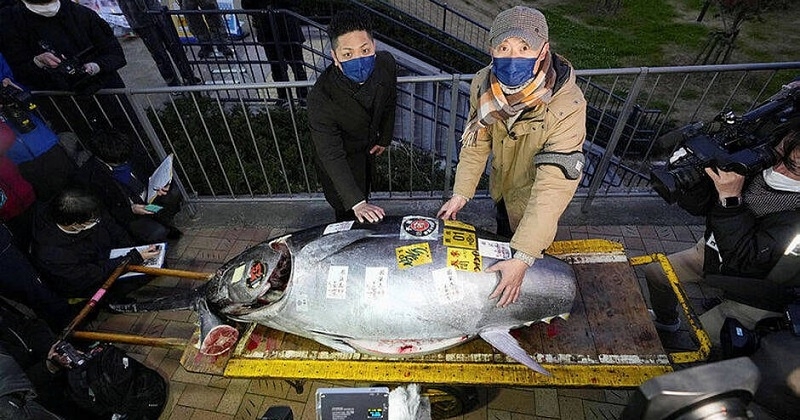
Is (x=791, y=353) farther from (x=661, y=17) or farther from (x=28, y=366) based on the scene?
(x=661, y=17)

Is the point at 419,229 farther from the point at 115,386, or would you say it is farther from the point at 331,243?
the point at 115,386

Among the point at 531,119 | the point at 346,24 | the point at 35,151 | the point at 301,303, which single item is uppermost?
the point at 346,24

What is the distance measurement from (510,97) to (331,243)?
1252mm

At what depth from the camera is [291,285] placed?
91.7 inches

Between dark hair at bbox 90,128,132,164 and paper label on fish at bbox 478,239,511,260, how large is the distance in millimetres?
2874

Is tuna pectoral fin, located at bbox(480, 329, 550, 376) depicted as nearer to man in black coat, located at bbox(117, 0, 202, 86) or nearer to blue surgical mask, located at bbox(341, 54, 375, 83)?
blue surgical mask, located at bbox(341, 54, 375, 83)

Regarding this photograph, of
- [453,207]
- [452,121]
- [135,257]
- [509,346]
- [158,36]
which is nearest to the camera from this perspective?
[509,346]

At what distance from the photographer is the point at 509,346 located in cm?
221

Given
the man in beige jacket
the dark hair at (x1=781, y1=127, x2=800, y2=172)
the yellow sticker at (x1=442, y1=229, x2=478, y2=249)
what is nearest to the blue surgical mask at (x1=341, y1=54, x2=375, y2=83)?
the man in beige jacket

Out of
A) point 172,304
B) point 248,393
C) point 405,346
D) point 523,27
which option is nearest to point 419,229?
point 405,346

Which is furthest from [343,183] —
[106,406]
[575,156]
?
[106,406]

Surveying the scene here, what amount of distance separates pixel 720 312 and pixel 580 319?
867 mm

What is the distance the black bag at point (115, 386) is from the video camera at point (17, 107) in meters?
1.80

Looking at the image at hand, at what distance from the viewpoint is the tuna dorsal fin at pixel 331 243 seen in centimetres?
237
